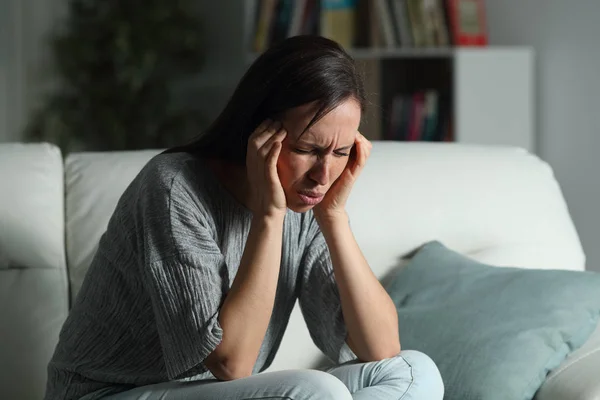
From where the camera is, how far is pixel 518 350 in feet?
6.02

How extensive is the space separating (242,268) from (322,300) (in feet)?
A: 0.80

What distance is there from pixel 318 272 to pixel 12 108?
346 cm

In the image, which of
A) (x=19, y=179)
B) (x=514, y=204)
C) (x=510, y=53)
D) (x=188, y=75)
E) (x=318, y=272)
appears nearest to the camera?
(x=318, y=272)

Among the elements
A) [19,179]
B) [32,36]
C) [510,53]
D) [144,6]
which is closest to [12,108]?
[32,36]

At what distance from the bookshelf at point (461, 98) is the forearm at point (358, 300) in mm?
2026

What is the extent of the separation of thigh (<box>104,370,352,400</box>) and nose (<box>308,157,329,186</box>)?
299 mm

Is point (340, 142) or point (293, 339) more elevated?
point (340, 142)

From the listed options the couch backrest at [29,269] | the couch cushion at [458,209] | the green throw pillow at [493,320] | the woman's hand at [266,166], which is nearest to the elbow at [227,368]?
the woman's hand at [266,166]

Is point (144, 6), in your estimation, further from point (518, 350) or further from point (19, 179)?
point (518, 350)

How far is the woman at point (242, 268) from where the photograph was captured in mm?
1514

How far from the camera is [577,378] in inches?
68.0

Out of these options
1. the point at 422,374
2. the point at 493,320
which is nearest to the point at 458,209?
the point at 493,320

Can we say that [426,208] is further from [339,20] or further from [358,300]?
[339,20]

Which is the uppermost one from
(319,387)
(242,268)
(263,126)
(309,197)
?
(263,126)
